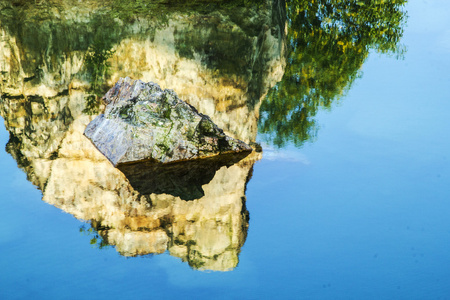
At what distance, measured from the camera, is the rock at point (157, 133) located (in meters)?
4.13

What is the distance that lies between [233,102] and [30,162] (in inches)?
70.2

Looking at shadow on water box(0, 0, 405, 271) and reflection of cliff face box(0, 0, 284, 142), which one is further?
reflection of cliff face box(0, 0, 284, 142)

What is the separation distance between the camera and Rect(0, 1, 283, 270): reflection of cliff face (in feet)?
11.9

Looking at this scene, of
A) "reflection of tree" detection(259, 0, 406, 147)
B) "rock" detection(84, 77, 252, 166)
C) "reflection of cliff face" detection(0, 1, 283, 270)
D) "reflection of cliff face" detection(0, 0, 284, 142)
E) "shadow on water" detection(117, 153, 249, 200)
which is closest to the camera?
"reflection of cliff face" detection(0, 1, 283, 270)

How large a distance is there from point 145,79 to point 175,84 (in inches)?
11.3

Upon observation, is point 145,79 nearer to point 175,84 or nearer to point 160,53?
point 175,84

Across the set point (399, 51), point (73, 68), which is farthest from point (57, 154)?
point (399, 51)

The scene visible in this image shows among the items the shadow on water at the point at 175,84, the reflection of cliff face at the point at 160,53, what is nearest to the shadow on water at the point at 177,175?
the shadow on water at the point at 175,84

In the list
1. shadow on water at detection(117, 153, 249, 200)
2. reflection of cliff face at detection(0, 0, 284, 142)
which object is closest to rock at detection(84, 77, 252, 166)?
shadow on water at detection(117, 153, 249, 200)

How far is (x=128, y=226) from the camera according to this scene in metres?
3.70

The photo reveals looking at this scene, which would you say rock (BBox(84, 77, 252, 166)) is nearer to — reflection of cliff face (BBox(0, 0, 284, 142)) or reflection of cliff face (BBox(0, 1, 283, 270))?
reflection of cliff face (BBox(0, 1, 283, 270))

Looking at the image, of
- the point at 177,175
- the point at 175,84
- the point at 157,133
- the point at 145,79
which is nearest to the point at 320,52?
the point at 175,84

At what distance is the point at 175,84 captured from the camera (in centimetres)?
527

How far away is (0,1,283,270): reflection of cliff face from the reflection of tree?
179 millimetres
